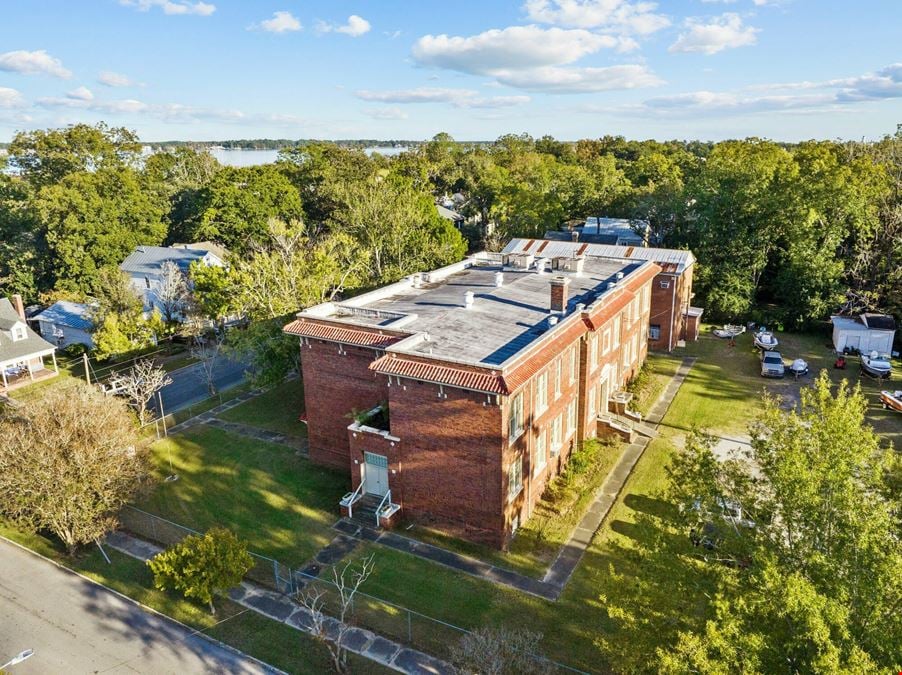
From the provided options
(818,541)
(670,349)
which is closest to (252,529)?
(818,541)

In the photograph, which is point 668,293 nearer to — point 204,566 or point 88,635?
point 204,566

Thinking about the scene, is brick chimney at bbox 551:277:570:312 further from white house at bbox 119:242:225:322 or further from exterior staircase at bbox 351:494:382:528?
white house at bbox 119:242:225:322

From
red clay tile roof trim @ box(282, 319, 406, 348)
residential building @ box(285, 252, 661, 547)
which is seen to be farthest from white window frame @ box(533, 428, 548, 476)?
red clay tile roof trim @ box(282, 319, 406, 348)

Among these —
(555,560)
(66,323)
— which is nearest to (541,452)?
(555,560)

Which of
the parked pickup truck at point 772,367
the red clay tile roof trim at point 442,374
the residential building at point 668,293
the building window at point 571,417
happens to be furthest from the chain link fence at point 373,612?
the residential building at point 668,293

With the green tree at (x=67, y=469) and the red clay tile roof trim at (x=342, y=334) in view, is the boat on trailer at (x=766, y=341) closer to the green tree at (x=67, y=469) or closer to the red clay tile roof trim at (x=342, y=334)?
the red clay tile roof trim at (x=342, y=334)

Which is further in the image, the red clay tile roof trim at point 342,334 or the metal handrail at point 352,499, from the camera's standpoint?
the red clay tile roof trim at point 342,334
